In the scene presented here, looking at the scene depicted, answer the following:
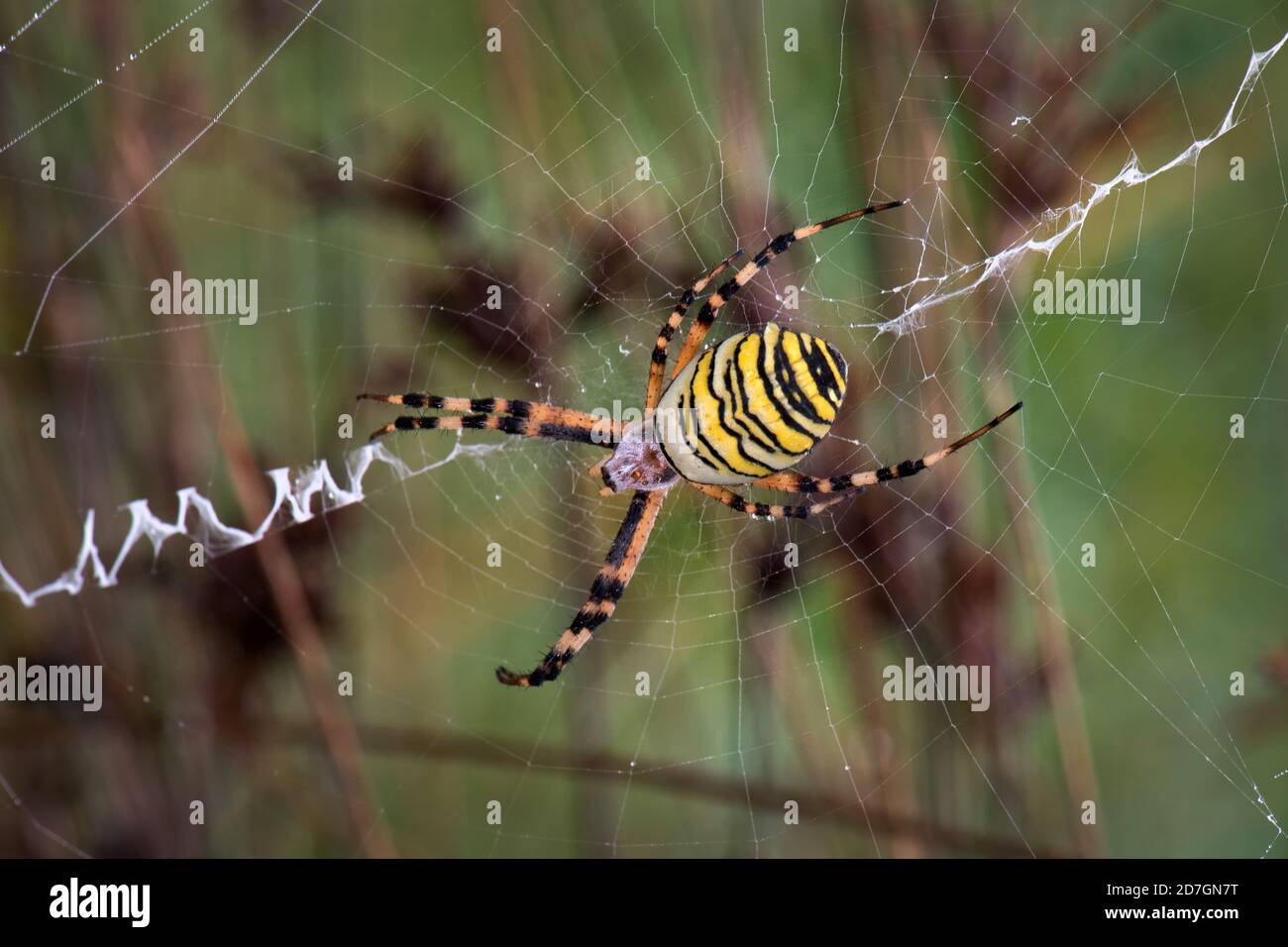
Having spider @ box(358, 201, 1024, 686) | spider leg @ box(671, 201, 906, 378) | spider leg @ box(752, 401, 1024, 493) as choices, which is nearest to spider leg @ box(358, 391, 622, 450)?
spider @ box(358, 201, 1024, 686)

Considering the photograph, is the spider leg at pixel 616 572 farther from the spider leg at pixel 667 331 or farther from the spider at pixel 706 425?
the spider leg at pixel 667 331

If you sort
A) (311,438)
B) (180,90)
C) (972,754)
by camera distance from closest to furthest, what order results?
1. (972,754)
2. (180,90)
3. (311,438)

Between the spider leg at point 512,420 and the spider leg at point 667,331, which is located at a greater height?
the spider leg at point 667,331

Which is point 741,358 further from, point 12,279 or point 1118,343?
point 12,279

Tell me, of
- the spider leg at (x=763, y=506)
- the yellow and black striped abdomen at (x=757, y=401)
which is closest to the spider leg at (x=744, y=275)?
the yellow and black striped abdomen at (x=757, y=401)

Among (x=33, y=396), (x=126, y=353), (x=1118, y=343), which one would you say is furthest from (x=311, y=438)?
(x=1118, y=343)

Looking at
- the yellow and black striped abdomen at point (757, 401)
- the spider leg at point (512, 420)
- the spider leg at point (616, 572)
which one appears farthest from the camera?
the spider leg at point (616, 572)
